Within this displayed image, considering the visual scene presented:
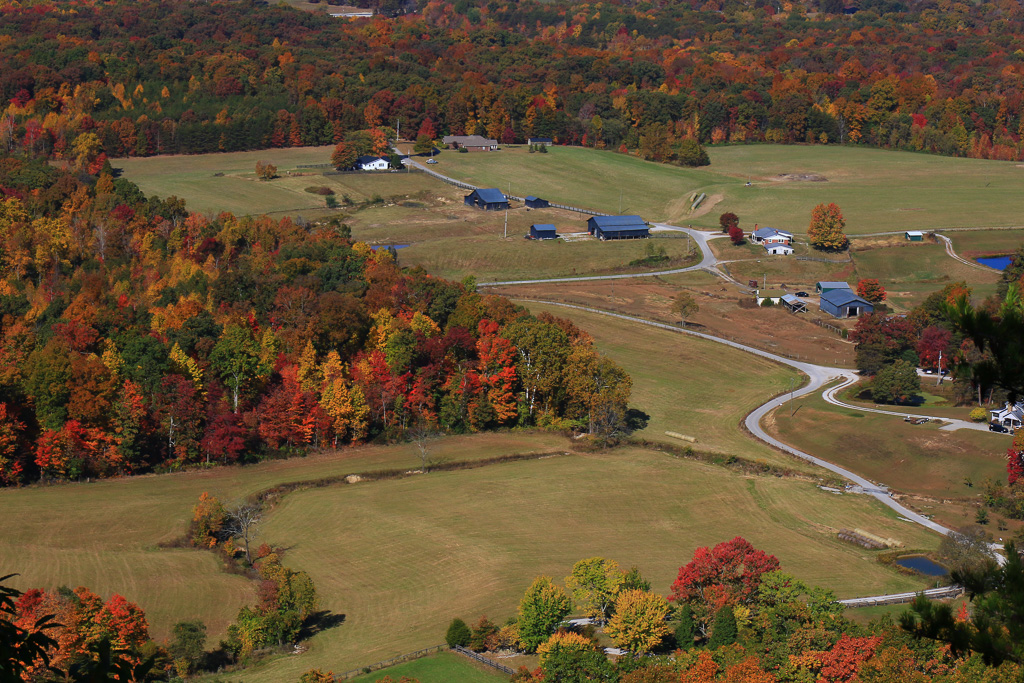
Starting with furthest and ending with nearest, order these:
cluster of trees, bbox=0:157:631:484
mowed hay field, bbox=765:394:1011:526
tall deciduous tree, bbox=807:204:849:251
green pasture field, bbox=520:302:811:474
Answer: tall deciduous tree, bbox=807:204:849:251
green pasture field, bbox=520:302:811:474
cluster of trees, bbox=0:157:631:484
mowed hay field, bbox=765:394:1011:526

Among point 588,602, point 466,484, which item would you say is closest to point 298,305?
point 466,484

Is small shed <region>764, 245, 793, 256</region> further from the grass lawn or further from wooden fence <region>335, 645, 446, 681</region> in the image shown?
the grass lawn

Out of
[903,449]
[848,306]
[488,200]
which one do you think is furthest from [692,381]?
[488,200]

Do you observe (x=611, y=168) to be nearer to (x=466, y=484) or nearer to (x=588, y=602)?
(x=466, y=484)

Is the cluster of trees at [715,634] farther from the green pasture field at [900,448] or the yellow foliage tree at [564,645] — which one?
the green pasture field at [900,448]

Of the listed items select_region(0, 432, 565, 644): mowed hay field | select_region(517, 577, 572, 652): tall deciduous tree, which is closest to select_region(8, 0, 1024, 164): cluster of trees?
select_region(0, 432, 565, 644): mowed hay field

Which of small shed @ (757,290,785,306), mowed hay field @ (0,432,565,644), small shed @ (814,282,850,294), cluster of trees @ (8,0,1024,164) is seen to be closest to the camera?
mowed hay field @ (0,432,565,644)

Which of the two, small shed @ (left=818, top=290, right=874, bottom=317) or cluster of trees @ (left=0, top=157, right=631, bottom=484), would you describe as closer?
cluster of trees @ (left=0, top=157, right=631, bottom=484)

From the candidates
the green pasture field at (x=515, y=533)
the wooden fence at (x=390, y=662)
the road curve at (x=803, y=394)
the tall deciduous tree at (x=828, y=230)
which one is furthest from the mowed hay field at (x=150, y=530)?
the tall deciduous tree at (x=828, y=230)

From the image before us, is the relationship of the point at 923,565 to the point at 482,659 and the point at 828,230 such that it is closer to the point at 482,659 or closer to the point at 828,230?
the point at 482,659
